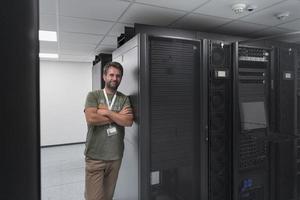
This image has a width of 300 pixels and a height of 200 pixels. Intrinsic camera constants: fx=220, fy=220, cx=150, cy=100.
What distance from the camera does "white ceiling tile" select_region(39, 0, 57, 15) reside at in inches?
77.7

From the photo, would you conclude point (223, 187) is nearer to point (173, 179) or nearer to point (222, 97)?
point (173, 179)

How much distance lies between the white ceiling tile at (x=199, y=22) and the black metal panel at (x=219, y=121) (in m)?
0.37

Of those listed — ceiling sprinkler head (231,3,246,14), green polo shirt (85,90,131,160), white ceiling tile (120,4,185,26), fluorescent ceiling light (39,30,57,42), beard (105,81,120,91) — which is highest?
fluorescent ceiling light (39,30,57,42)

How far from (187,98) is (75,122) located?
4.80m

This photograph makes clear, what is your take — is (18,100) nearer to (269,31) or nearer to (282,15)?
(282,15)

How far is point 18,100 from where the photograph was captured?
0.88 feet

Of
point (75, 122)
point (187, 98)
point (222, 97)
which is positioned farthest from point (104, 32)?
point (75, 122)

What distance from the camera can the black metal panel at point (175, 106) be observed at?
1985 mm

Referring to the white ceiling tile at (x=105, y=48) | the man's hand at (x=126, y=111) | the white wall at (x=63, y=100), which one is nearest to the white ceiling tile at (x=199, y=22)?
the man's hand at (x=126, y=111)

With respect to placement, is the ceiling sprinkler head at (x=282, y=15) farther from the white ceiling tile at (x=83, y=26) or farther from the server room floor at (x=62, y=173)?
the server room floor at (x=62, y=173)

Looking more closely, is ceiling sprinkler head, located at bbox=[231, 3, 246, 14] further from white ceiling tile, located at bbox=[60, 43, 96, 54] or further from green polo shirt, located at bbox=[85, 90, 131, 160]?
white ceiling tile, located at bbox=[60, 43, 96, 54]

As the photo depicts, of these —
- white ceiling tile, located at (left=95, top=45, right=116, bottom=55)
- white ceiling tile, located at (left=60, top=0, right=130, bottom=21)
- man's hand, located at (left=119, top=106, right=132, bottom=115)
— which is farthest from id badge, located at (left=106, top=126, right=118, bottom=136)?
white ceiling tile, located at (left=95, top=45, right=116, bottom=55)

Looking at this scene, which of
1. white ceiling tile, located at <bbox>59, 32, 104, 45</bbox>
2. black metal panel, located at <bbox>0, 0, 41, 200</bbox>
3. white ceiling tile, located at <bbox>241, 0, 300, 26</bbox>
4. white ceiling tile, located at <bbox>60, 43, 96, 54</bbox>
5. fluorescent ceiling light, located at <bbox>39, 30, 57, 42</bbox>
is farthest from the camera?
white ceiling tile, located at <bbox>60, 43, 96, 54</bbox>

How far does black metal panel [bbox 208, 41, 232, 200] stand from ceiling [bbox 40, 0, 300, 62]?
383mm
